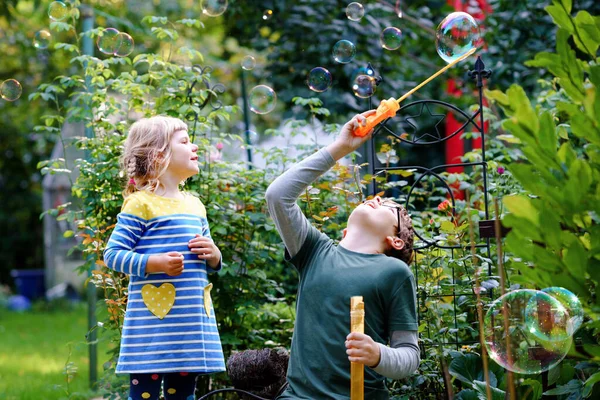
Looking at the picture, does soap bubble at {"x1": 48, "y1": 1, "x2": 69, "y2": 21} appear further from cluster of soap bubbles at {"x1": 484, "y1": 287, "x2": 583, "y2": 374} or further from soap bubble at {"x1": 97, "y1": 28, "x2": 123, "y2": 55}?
cluster of soap bubbles at {"x1": 484, "y1": 287, "x2": 583, "y2": 374}

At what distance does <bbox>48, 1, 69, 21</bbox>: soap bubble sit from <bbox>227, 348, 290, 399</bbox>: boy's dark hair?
213 cm

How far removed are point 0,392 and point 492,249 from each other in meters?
3.62

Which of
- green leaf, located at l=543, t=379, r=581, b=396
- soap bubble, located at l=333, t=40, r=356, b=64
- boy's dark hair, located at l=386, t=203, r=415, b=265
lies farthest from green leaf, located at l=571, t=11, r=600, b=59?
soap bubble, located at l=333, t=40, r=356, b=64

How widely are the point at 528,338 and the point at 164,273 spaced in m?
1.21

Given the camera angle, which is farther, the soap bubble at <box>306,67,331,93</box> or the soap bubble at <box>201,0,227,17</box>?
the soap bubble at <box>201,0,227,17</box>

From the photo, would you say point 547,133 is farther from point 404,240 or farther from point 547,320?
point 404,240

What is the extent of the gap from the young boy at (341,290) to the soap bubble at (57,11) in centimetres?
227

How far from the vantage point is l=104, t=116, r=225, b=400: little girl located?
2.53 m

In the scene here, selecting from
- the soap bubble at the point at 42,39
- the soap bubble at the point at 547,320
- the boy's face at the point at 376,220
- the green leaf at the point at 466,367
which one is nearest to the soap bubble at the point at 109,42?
the soap bubble at the point at 42,39

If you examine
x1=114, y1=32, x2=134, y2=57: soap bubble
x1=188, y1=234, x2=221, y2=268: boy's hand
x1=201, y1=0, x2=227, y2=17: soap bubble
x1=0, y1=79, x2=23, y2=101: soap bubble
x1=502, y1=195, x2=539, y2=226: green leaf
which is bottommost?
x1=502, y1=195, x2=539, y2=226: green leaf

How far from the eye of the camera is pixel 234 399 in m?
3.76

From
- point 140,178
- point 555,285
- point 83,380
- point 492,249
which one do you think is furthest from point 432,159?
point 555,285

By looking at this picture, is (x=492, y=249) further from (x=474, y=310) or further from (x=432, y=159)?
(x=432, y=159)

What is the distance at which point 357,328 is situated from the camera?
1.94 m
